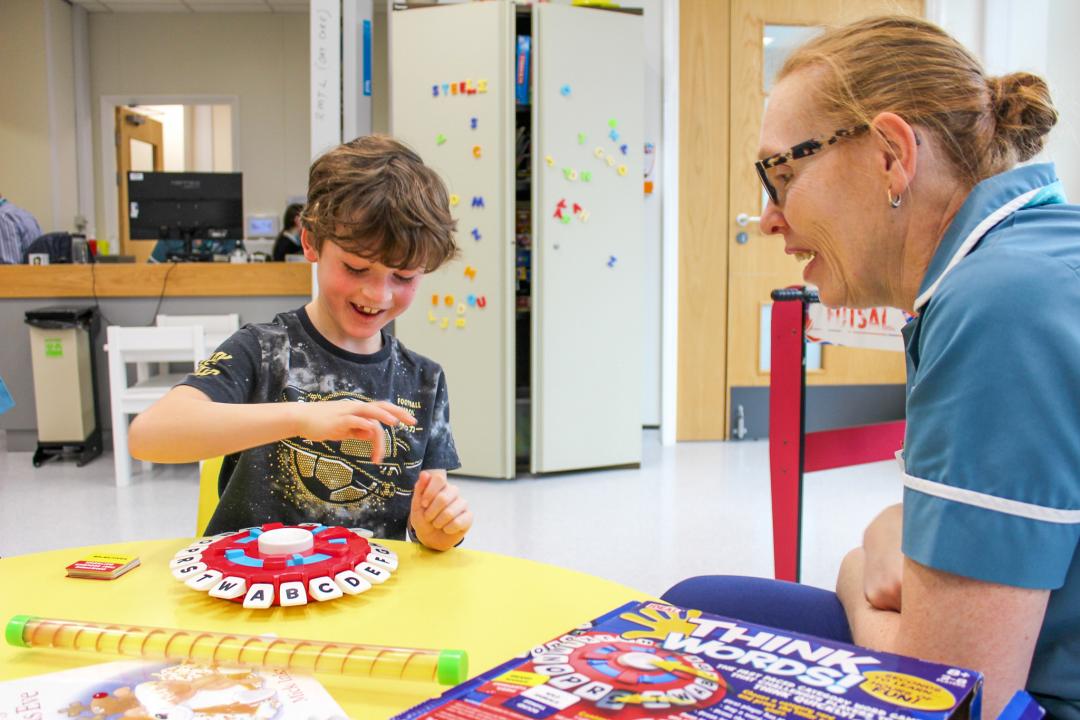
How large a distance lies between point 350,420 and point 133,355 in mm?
3045

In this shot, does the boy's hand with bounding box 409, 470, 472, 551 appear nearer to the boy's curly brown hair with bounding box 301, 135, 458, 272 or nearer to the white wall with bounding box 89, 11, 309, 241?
the boy's curly brown hair with bounding box 301, 135, 458, 272

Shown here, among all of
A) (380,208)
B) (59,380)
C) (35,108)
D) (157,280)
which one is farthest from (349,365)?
(35,108)

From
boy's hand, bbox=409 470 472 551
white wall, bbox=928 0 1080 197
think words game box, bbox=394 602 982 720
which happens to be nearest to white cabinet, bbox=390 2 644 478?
white wall, bbox=928 0 1080 197

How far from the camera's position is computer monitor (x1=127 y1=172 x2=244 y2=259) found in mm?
4242

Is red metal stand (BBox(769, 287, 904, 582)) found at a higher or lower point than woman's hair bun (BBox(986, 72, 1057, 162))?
lower

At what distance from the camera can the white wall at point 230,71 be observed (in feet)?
22.9

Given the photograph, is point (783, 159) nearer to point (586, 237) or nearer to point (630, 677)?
point (630, 677)

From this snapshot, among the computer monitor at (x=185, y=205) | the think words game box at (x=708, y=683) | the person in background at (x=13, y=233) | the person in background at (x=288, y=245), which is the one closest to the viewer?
the think words game box at (x=708, y=683)

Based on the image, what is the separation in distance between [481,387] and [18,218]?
3.83m

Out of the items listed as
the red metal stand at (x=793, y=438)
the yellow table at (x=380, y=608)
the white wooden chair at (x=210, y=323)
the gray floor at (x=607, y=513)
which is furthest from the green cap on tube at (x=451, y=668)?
the white wooden chair at (x=210, y=323)

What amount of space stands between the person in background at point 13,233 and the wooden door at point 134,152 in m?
1.01

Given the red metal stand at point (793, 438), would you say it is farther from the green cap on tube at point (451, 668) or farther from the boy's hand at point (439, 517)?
the green cap on tube at point (451, 668)

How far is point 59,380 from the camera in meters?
3.90

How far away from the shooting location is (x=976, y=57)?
0.77 m
